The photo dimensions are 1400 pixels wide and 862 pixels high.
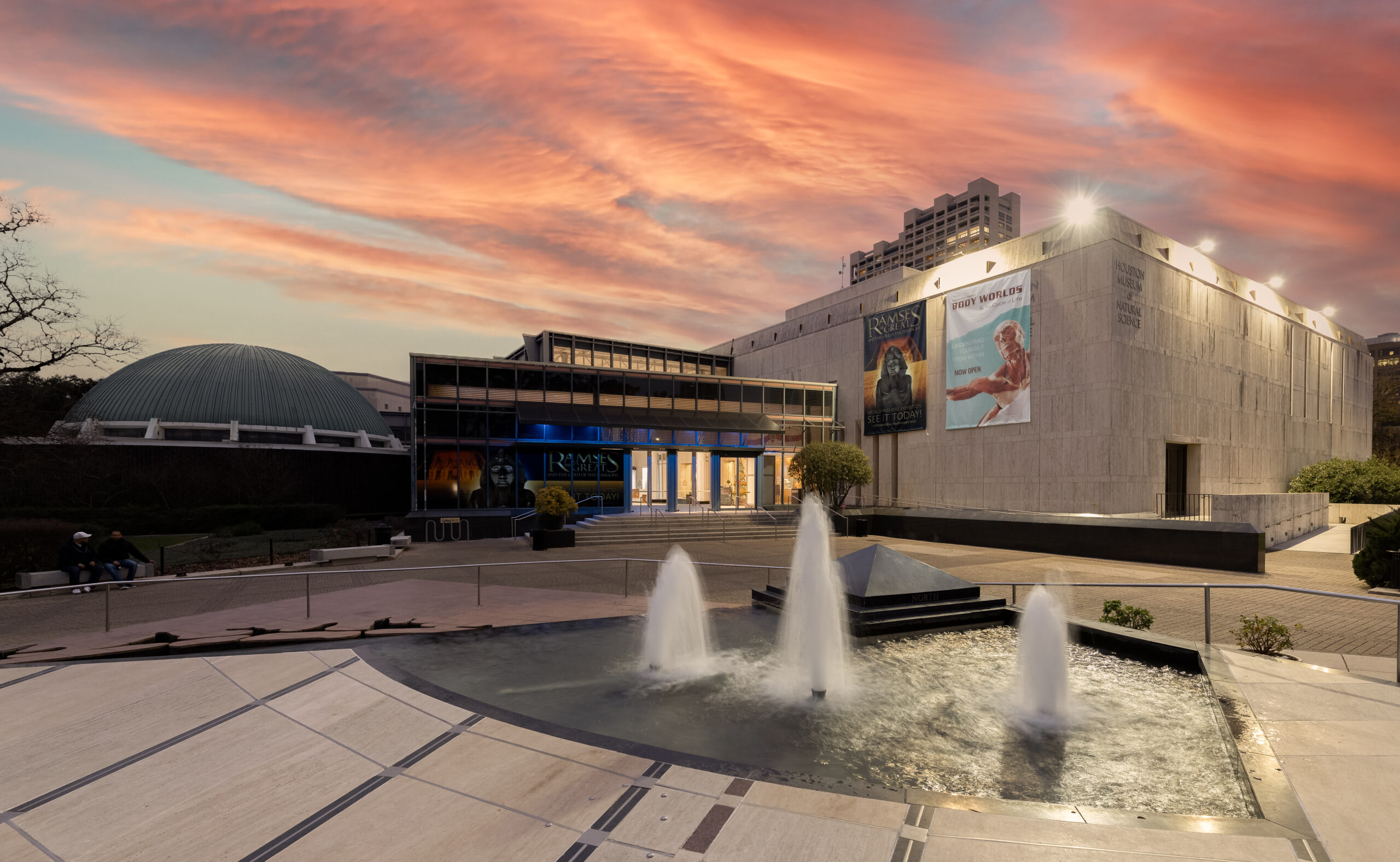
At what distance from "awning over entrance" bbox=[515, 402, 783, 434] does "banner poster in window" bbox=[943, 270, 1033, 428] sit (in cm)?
1129

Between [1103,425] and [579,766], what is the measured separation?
98.4ft

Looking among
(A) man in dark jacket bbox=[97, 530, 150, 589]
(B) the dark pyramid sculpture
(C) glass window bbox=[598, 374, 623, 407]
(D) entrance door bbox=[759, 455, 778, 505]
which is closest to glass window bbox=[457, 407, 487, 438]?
(C) glass window bbox=[598, 374, 623, 407]

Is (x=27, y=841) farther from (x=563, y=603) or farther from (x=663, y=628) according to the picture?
(x=563, y=603)

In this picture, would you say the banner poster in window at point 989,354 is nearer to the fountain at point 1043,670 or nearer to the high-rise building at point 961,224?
the fountain at point 1043,670

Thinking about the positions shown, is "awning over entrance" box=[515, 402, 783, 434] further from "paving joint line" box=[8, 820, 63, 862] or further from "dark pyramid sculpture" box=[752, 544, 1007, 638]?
"paving joint line" box=[8, 820, 63, 862]

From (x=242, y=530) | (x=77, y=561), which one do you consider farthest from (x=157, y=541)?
(x=77, y=561)

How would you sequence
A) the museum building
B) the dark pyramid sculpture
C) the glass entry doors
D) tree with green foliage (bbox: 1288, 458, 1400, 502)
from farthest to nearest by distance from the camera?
the glass entry doors < the museum building < tree with green foliage (bbox: 1288, 458, 1400, 502) < the dark pyramid sculpture

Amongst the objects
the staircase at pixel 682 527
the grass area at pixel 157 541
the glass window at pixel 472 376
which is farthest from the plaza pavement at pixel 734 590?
the glass window at pixel 472 376

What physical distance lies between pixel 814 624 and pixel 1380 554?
16361mm

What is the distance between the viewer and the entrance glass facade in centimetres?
3177

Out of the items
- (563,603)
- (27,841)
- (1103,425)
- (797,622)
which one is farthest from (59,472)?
(1103,425)

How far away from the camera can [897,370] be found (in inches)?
1494

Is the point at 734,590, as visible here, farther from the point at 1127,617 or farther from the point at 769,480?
the point at 769,480

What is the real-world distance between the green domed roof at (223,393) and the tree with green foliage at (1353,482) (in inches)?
2543
